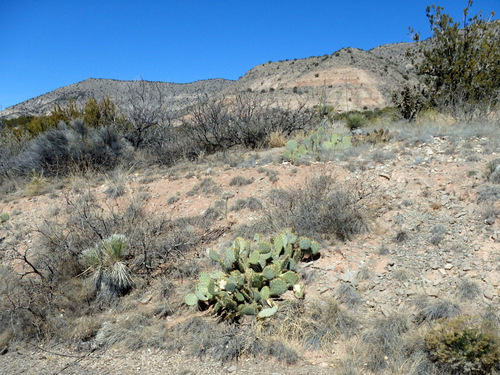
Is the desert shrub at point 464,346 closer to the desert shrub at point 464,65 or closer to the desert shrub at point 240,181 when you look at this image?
the desert shrub at point 240,181

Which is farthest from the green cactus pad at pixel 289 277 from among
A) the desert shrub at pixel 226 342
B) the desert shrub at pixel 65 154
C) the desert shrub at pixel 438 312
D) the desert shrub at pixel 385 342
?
the desert shrub at pixel 65 154

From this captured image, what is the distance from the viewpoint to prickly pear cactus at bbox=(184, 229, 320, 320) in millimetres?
3768

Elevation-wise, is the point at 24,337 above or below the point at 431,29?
below

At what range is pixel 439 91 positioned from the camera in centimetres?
1082

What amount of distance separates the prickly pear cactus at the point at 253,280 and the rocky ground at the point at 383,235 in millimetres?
307

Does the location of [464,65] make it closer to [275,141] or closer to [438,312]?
[275,141]

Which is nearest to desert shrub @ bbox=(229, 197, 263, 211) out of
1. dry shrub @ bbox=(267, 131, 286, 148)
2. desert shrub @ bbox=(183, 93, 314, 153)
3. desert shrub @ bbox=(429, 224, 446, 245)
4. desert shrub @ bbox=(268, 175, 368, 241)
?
desert shrub @ bbox=(268, 175, 368, 241)

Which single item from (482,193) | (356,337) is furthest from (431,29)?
(356,337)

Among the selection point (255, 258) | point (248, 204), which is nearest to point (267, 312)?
point (255, 258)

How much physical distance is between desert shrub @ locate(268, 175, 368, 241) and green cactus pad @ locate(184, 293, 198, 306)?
1664mm

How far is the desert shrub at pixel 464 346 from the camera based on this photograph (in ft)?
8.75

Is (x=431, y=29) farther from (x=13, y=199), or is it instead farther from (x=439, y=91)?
(x=13, y=199)

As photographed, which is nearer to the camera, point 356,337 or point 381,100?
point 356,337

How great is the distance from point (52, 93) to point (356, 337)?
233 feet
